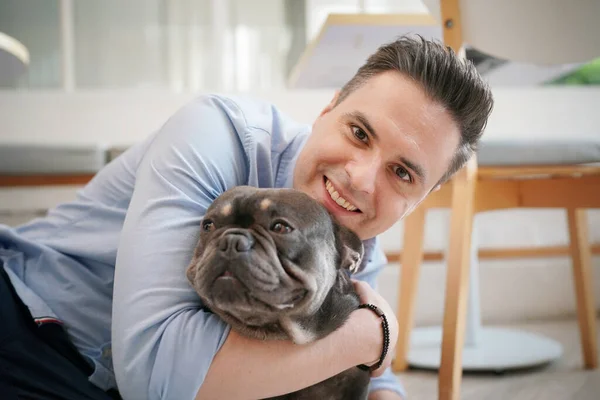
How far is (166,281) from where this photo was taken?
1.04 m

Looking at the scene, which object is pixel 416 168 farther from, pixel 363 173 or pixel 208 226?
pixel 208 226

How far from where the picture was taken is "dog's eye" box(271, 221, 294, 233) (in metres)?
1.01

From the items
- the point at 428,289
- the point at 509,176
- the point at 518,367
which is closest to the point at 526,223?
the point at 428,289

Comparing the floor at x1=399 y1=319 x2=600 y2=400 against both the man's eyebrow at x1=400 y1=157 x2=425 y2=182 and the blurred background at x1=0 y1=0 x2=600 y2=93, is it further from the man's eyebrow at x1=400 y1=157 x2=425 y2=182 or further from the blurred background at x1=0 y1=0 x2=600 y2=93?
the blurred background at x1=0 y1=0 x2=600 y2=93

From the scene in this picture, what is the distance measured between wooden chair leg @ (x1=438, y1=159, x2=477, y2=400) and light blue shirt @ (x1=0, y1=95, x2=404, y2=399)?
0.22 metres

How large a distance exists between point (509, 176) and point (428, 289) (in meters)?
1.55

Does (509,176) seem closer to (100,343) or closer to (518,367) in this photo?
(518,367)

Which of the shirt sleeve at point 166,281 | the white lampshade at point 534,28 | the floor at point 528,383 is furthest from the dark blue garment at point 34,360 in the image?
the white lampshade at point 534,28

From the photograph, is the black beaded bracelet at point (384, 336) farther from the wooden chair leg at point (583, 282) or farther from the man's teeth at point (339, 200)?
the wooden chair leg at point (583, 282)

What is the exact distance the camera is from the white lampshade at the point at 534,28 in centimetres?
155

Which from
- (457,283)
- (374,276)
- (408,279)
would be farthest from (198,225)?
(408,279)

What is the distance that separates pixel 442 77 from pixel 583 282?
1398 millimetres

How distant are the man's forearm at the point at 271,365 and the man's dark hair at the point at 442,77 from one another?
1.73 feet

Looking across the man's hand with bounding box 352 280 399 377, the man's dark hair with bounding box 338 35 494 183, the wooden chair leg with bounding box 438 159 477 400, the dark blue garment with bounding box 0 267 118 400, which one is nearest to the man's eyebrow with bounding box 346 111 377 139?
the man's dark hair with bounding box 338 35 494 183
